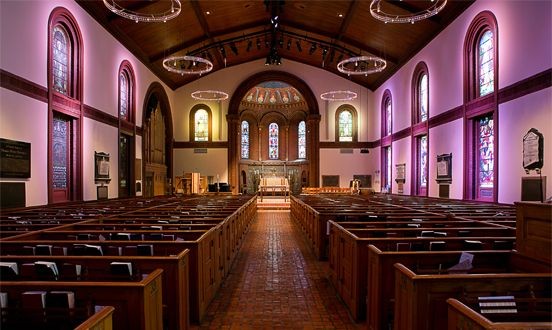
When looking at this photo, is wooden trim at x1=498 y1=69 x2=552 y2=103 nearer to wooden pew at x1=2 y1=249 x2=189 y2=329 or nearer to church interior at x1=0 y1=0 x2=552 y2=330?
church interior at x1=0 y1=0 x2=552 y2=330

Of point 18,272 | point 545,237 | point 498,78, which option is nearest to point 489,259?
point 545,237

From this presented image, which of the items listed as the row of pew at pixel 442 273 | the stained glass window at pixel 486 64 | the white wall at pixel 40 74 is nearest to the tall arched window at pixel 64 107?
the white wall at pixel 40 74

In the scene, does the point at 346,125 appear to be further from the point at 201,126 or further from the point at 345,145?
the point at 201,126

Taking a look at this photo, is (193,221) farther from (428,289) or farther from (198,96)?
(198,96)

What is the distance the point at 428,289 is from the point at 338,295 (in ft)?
7.21

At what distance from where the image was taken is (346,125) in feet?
70.4

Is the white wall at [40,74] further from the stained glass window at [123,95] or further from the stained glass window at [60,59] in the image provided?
the stained glass window at [123,95]

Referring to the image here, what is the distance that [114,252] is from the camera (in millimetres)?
3486

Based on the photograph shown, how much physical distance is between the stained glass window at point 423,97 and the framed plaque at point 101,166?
438 inches

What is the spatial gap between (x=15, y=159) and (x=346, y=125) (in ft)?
53.5

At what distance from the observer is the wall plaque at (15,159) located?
7.76 metres

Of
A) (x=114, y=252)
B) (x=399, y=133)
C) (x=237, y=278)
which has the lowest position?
(x=237, y=278)

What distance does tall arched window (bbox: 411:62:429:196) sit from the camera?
47.5 feet

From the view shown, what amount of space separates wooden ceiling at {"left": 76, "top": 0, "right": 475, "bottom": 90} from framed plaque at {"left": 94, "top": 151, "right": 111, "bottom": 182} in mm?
4056
